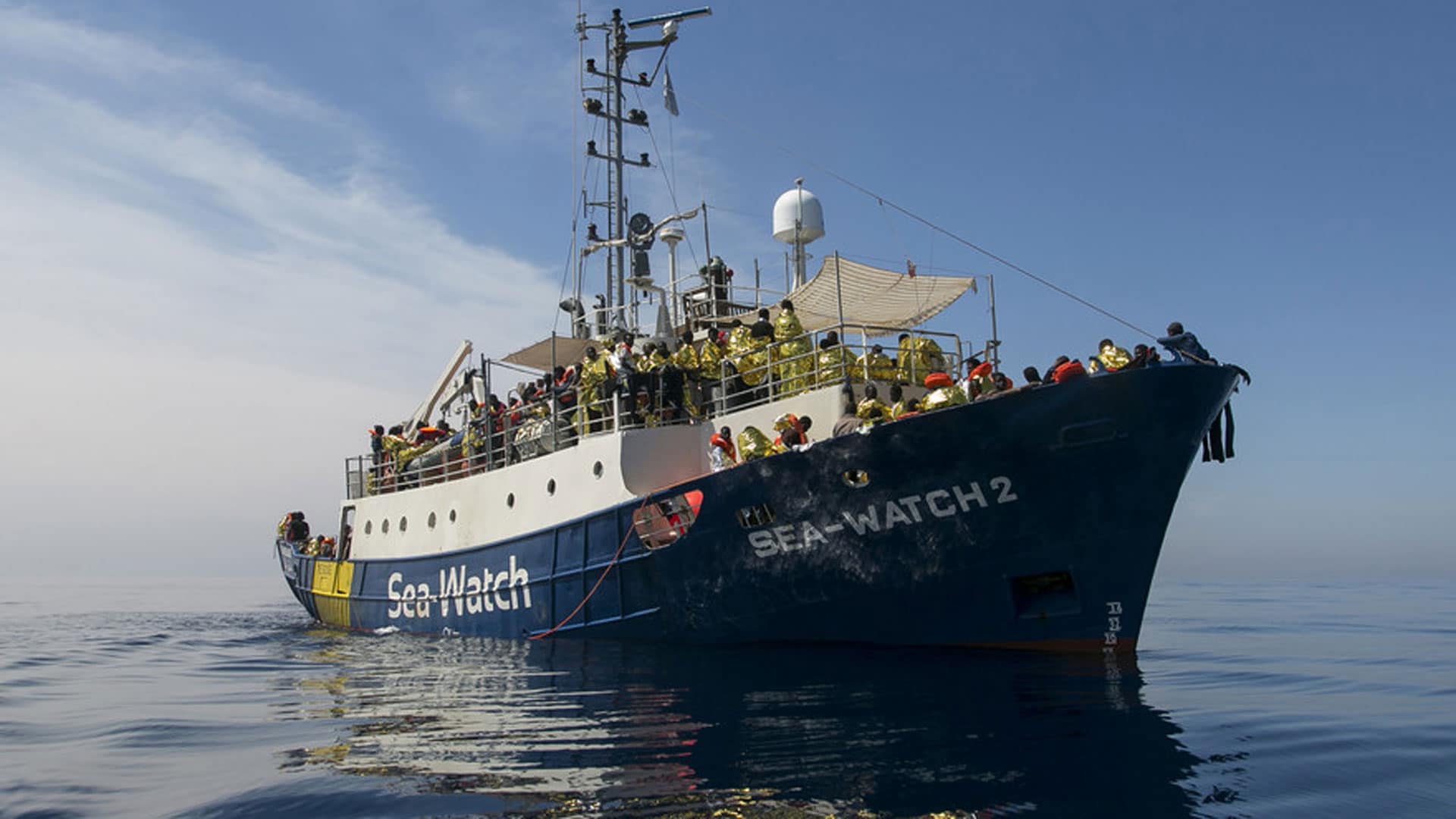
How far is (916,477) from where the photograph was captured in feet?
38.1

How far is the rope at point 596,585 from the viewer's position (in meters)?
14.0

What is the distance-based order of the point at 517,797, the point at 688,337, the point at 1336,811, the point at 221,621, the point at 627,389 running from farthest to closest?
1. the point at 221,621
2. the point at 688,337
3. the point at 627,389
4. the point at 517,797
5. the point at 1336,811

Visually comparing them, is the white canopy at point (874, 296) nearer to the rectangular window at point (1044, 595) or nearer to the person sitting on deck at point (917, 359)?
the person sitting on deck at point (917, 359)

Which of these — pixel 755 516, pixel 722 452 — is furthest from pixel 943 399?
pixel 722 452

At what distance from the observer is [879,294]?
17.5 meters

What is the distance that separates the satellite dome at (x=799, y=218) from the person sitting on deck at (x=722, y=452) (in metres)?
8.54

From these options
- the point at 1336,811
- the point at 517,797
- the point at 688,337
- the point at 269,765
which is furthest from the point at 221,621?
the point at 1336,811

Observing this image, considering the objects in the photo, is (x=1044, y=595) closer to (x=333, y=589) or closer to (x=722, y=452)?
(x=722, y=452)

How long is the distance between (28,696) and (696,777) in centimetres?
937

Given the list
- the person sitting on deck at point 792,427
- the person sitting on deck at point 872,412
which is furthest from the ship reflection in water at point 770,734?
the person sitting on deck at point 872,412

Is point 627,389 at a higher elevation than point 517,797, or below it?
higher

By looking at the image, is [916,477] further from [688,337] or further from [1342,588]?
[1342,588]

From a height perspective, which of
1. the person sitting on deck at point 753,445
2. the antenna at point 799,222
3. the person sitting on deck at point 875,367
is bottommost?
the person sitting on deck at point 753,445

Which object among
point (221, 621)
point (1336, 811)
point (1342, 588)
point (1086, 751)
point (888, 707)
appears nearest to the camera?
point (1336, 811)
